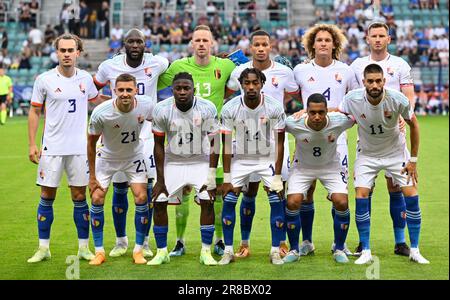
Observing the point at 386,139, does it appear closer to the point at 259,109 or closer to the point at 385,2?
the point at 259,109

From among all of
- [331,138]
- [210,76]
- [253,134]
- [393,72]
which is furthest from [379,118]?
[210,76]

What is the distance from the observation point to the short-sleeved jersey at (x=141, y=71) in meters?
9.89

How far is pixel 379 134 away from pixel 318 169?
0.70 m

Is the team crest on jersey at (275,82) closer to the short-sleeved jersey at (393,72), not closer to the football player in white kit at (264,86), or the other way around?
the football player in white kit at (264,86)

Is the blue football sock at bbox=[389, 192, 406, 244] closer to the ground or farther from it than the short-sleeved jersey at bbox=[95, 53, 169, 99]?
closer to the ground

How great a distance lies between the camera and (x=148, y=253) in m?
9.80

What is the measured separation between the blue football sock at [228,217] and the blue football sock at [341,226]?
102 centimetres

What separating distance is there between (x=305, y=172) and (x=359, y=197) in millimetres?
585

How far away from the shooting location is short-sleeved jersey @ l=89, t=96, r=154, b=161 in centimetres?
922

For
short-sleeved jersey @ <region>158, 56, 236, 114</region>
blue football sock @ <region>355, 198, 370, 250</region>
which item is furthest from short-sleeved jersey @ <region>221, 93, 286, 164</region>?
blue football sock @ <region>355, 198, 370, 250</region>

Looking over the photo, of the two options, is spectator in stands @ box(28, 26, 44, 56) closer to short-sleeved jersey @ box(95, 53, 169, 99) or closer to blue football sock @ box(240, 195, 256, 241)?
short-sleeved jersey @ box(95, 53, 169, 99)

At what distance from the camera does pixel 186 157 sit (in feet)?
30.7

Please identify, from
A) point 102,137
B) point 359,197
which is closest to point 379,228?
point 359,197
